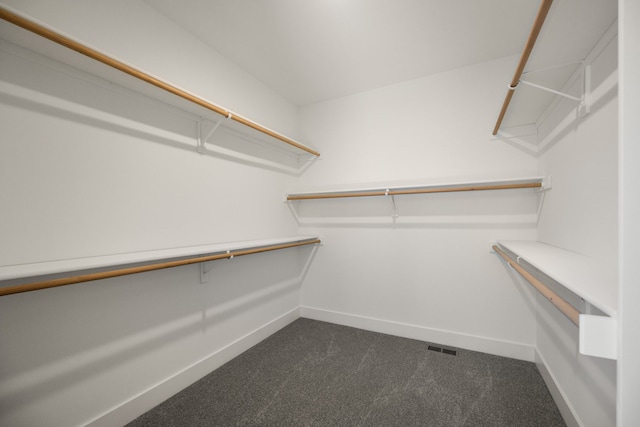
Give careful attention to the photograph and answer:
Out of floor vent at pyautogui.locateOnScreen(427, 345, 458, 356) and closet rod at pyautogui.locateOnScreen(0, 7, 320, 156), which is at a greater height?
closet rod at pyautogui.locateOnScreen(0, 7, 320, 156)

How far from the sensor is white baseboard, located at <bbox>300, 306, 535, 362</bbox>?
6.98 feet

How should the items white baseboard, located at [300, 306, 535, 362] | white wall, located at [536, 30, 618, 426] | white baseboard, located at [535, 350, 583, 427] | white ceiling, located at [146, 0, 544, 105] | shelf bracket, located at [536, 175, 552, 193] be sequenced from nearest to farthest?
white wall, located at [536, 30, 618, 426], white baseboard, located at [535, 350, 583, 427], white ceiling, located at [146, 0, 544, 105], shelf bracket, located at [536, 175, 552, 193], white baseboard, located at [300, 306, 535, 362]

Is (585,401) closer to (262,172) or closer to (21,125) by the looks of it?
(262,172)

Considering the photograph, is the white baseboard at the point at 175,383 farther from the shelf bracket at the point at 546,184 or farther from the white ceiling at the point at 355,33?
the shelf bracket at the point at 546,184

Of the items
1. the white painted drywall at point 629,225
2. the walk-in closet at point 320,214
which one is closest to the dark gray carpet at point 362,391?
the walk-in closet at point 320,214

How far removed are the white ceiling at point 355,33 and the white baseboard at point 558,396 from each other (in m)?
2.37

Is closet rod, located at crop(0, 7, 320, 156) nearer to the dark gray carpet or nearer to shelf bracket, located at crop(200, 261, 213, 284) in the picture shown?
shelf bracket, located at crop(200, 261, 213, 284)

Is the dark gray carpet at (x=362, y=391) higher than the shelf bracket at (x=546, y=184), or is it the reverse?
the shelf bracket at (x=546, y=184)

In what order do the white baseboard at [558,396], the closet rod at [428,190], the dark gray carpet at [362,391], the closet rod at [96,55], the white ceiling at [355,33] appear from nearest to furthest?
the closet rod at [96,55] < the white baseboard at [558,396] < the dark gray carpet at [362,391] < the white ceiling at [355,33] < the closet rod at [428,190]

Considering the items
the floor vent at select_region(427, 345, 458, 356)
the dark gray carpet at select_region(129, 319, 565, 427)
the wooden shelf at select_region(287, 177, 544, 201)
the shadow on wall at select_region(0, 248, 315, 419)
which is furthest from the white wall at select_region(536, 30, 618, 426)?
the shadow on wall at select_region(0, 248, 315, 419)

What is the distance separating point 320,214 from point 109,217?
6.42 ft

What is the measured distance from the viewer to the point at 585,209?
1.30m

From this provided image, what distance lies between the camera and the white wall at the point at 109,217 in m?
1.17

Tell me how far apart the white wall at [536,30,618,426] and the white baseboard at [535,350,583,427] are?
0.02 meters
